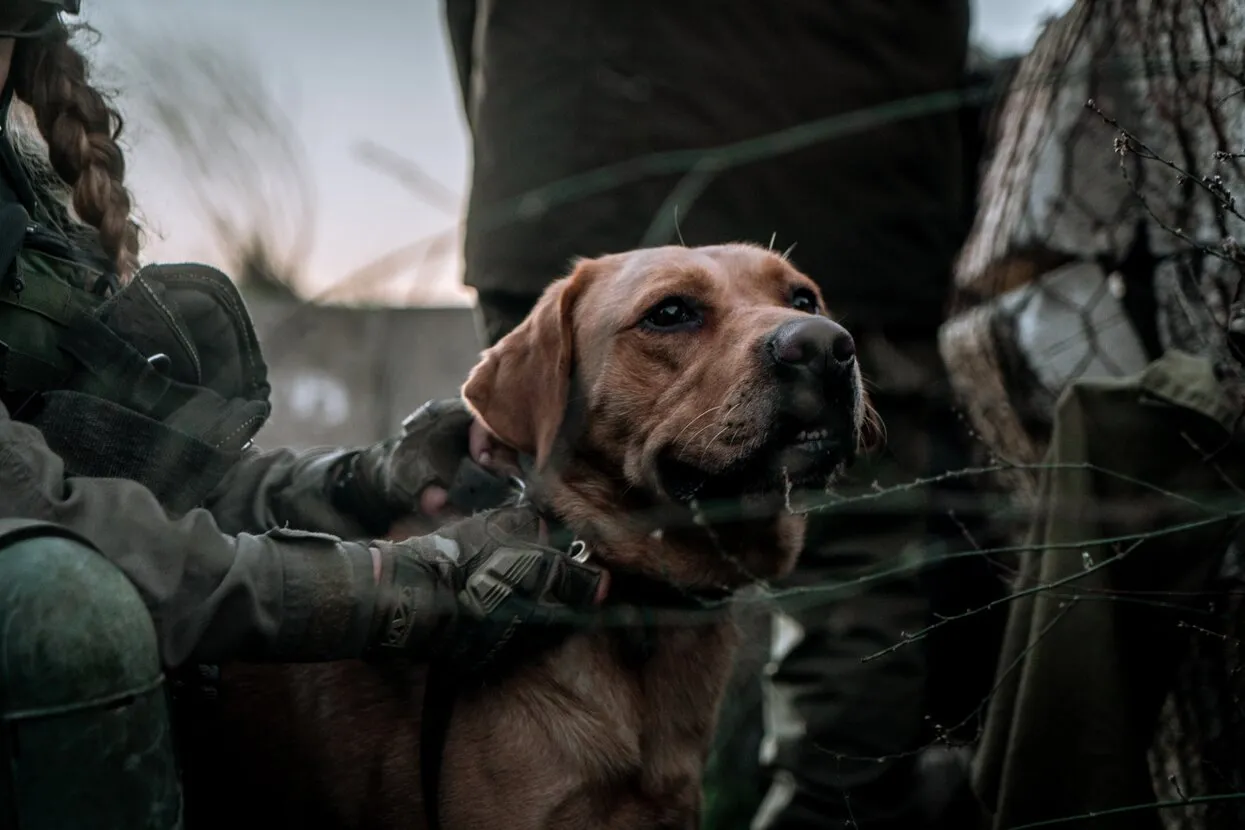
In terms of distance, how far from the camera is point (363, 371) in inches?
254

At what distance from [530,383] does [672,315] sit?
1.02ft

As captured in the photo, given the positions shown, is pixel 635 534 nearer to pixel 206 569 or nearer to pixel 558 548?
pixel 558 548

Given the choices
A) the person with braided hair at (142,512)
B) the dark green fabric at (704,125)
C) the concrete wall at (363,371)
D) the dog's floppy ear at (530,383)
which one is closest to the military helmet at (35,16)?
the person with braided hair at (142,512)

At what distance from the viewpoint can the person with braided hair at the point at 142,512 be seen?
4.50 feet

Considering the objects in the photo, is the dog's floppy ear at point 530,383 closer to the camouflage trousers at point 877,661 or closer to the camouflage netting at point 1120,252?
the camouflage netting at point 1120,252

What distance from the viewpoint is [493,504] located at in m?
2.29

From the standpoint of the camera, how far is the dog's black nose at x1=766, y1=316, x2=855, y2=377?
203 centimetres

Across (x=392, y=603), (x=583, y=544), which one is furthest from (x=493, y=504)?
(x=392, y=603)

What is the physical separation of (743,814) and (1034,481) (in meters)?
1.16

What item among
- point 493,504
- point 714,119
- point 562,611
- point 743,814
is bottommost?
point 743,814

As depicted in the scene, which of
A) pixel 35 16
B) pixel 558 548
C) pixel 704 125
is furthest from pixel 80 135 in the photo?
pixel 704 125

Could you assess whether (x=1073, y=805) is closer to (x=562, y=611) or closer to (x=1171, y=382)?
(x=1171, y=382)

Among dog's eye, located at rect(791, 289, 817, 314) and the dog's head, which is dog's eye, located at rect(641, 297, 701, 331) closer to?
the dog's head

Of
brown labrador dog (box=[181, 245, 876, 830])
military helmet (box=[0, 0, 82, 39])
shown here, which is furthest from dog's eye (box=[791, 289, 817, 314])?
military helmet (box=[0, 0, 82, 39])
